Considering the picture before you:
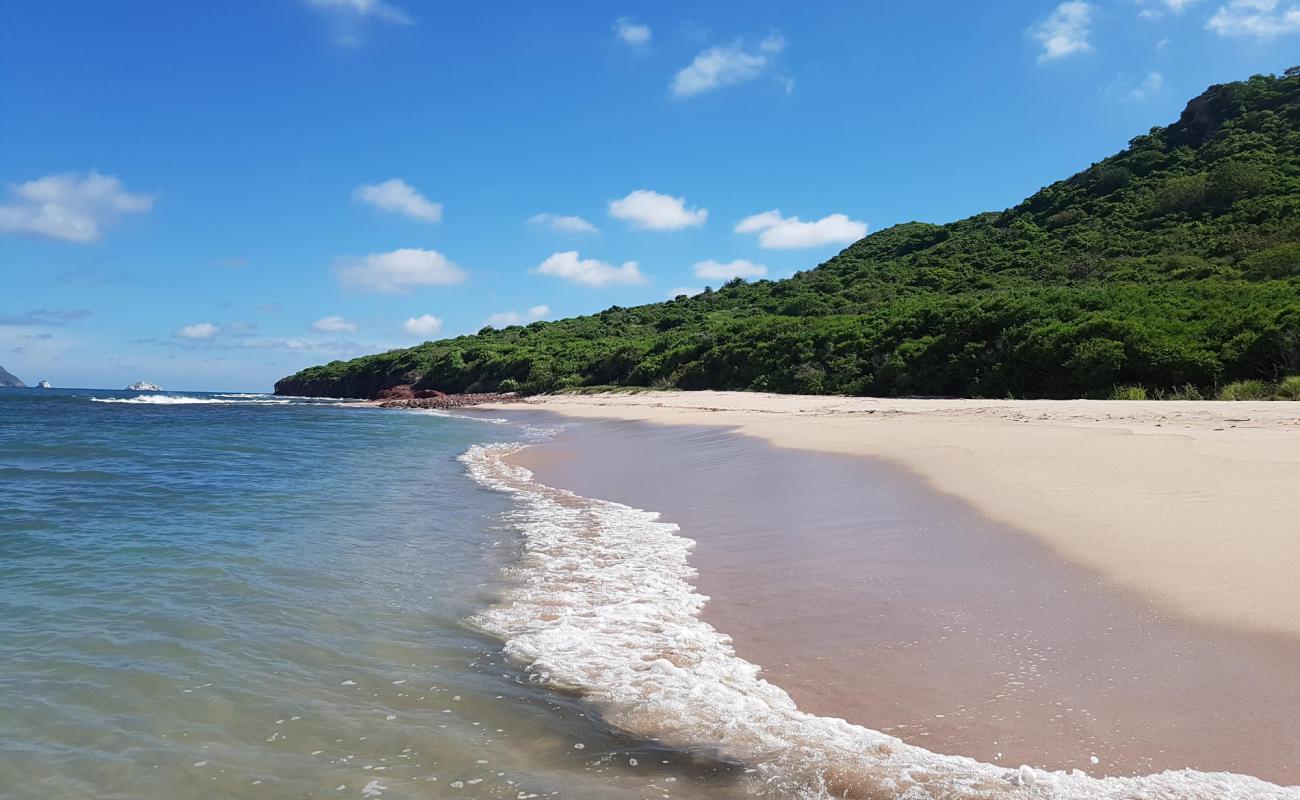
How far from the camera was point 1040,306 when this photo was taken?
75.2ft

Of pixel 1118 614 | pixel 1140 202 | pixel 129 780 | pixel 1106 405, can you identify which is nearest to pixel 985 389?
pixel 1106 405

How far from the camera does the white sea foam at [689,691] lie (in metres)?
2.59

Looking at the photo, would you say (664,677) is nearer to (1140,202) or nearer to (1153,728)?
(1153,728)

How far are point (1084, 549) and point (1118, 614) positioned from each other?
1.27m

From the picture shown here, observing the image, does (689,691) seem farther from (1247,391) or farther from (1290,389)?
(1247,391)

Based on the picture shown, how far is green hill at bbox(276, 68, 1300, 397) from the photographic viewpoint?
18.3m

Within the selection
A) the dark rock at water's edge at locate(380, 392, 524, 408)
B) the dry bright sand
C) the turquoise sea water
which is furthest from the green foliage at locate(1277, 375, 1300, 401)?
the dark rock at water's edge at locate(380, 392, 524, 408)

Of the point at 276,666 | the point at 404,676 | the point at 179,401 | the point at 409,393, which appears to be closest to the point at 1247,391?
the point at 404,676

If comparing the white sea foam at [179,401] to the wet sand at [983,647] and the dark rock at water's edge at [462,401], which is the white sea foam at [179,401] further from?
the wet sand at [983,647]

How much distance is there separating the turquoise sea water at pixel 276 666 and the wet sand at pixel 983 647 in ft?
3.72

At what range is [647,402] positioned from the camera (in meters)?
31.2

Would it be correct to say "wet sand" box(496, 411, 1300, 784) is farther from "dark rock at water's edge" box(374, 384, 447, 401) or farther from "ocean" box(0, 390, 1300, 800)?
"dark rock at water's edge" box(374, 384, 447, 401)

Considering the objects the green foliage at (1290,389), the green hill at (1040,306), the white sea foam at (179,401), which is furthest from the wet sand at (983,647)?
the white sea foam at (179,401)

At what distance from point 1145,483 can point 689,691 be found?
5350mm
